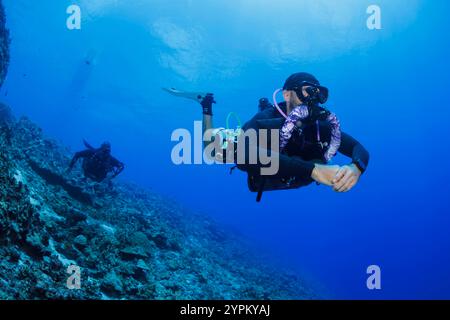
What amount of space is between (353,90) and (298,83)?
185ft

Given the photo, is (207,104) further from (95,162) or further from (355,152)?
→ (95,162)

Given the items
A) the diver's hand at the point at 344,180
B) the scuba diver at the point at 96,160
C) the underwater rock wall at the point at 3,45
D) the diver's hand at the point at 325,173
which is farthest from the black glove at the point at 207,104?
the underwater rock wall at the point at 3,45

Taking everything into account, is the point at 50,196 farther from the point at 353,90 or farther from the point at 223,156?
the point at 353,90

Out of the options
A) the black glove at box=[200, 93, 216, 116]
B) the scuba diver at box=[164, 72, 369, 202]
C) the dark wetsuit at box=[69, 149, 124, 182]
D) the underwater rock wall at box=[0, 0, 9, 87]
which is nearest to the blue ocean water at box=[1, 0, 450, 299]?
the underwater rock wall at box=[0, 0, 9, 87]

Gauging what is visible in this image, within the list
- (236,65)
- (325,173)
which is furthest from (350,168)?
(236,65)

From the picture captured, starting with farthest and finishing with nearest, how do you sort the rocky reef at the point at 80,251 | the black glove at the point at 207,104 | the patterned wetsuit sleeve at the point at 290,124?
the black glove at the point at 207,104
the rocky reef at the point at 80,251
the patterned wetsuit sleeve at the point at 290,124

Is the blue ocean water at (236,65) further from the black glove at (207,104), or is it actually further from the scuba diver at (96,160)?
the black glove at (207,104)

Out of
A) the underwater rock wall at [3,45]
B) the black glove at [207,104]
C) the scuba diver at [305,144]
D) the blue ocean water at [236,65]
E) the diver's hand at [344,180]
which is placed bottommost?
the diver's hand at [344,180]

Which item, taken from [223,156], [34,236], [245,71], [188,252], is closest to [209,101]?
[223,156]

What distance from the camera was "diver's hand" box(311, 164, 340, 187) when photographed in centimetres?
300

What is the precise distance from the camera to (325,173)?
3025 millimetres

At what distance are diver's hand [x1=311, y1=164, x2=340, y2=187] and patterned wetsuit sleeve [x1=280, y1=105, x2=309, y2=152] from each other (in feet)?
2.07

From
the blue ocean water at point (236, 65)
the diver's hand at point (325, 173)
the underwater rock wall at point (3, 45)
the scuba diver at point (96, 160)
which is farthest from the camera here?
the blue ocean water at point (236, 65)

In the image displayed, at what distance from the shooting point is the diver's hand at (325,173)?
3.00m
